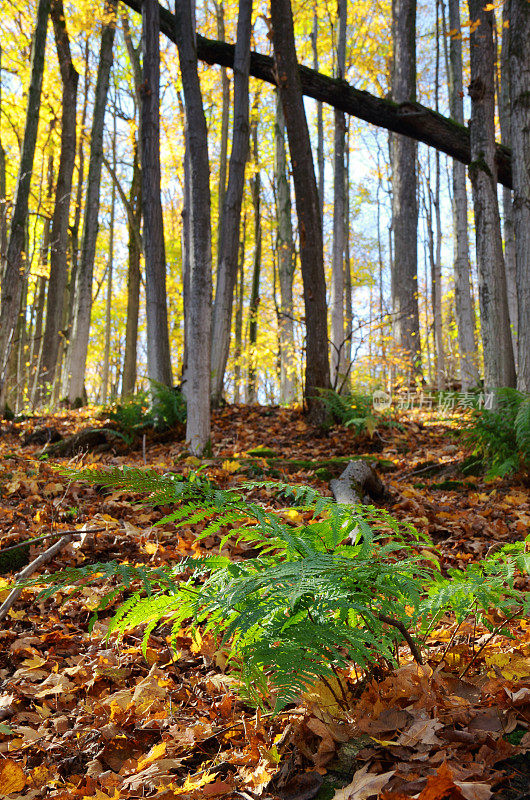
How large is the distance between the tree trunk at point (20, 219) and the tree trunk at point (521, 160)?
7.01 m

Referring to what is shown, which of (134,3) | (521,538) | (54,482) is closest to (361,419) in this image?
(521,538)

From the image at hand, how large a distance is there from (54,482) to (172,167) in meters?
17.3

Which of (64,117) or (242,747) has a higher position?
(64,117)

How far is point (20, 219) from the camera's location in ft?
26.6

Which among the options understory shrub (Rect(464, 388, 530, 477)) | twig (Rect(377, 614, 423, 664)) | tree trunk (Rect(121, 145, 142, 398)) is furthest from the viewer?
tree trunk (Rect(121, 145, 142, 398))

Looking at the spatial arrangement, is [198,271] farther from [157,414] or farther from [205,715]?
[205,715]

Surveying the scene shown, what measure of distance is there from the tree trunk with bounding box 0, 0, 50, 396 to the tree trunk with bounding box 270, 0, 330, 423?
3755 mm

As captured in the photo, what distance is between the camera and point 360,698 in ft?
5.53

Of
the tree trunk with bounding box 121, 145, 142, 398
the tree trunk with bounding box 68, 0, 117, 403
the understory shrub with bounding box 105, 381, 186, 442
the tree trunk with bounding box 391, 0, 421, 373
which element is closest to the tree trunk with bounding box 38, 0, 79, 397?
the tree trunk with bounding box 68, 0, 117, 403

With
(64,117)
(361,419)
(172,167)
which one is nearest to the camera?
(361,419)

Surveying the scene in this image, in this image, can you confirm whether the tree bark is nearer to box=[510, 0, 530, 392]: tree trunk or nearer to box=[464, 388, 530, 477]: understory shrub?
box=[510, 0, 530, 392]: tree trunk

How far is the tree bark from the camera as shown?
7.86 metres

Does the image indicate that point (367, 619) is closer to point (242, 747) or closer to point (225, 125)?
point (242, 747)

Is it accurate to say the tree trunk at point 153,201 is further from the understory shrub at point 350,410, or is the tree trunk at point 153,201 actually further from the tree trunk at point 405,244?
the tree trunk at point 405,244
